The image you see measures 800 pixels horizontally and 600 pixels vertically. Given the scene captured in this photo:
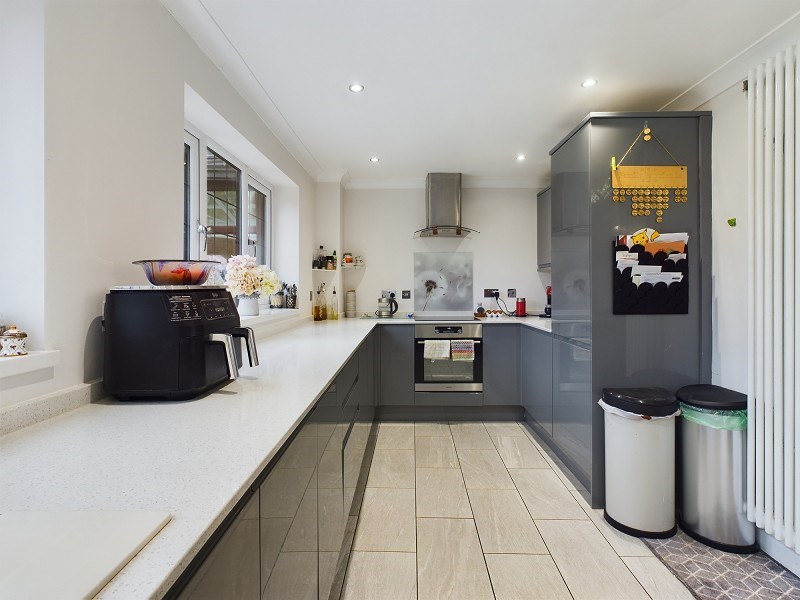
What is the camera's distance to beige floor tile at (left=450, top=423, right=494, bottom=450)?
10.1 feet

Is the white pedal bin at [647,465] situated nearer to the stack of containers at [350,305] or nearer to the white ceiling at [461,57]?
the white ceiling at [461,57]

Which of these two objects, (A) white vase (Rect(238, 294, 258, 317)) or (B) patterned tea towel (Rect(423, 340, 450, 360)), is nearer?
(A) white vase (Rect(238, 294, 258, 317))

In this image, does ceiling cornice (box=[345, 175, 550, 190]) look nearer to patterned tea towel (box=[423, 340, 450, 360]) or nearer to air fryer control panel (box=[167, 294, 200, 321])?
patterned tea towel (box=[423, 340, 450, 360])

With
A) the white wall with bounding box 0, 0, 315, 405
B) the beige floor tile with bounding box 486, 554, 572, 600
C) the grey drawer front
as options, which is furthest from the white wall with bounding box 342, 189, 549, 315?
the beige floor tile with bounding box 486, 554, 572, 600

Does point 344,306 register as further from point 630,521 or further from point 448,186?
point 630,521

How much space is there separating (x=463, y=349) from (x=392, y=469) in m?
1.35

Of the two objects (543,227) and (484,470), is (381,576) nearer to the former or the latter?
(484,470)

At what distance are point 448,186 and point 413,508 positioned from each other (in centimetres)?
300

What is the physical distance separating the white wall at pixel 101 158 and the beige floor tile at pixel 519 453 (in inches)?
100.0

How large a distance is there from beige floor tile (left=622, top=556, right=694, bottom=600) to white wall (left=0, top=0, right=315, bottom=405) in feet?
7.40

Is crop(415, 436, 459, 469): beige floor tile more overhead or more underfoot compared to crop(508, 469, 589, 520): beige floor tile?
more overhead

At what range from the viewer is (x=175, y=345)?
1.13 m

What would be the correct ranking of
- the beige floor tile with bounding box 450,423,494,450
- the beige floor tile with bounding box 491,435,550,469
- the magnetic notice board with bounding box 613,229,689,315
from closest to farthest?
the magnetic notice board with bounding box 613,229,689,315 → the beige floor tile with bounding box 491,435,550,469 → the beige floor tile with bounding box 450,423,494,450

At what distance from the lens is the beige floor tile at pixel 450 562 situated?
1587 mm
